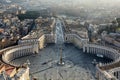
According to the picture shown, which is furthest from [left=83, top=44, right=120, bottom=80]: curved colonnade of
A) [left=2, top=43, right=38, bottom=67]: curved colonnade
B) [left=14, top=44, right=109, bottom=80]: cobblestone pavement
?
[left=2, top=43, right=38, bottom=67]: curved colonnade

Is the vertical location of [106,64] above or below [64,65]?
above

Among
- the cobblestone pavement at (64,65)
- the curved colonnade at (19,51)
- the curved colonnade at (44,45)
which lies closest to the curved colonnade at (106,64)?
the curved colonnade at (44,45)

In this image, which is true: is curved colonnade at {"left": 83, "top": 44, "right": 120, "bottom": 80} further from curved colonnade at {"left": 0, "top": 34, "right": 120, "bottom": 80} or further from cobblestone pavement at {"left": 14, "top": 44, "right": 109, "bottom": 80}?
cobblestone pavement at {"left": 14, "top": 44, "right": 109, "bottom": 80}

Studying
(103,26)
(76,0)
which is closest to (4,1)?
(76,0)

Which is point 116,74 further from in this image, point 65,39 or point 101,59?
point 65,39

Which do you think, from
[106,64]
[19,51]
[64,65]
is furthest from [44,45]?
[106,64]

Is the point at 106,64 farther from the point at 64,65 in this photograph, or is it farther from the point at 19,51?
the point at 19,51

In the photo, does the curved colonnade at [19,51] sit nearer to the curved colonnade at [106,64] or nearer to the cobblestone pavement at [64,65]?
the cobblestone pavement at [64,65]

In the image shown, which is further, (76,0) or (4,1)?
(76,0)
